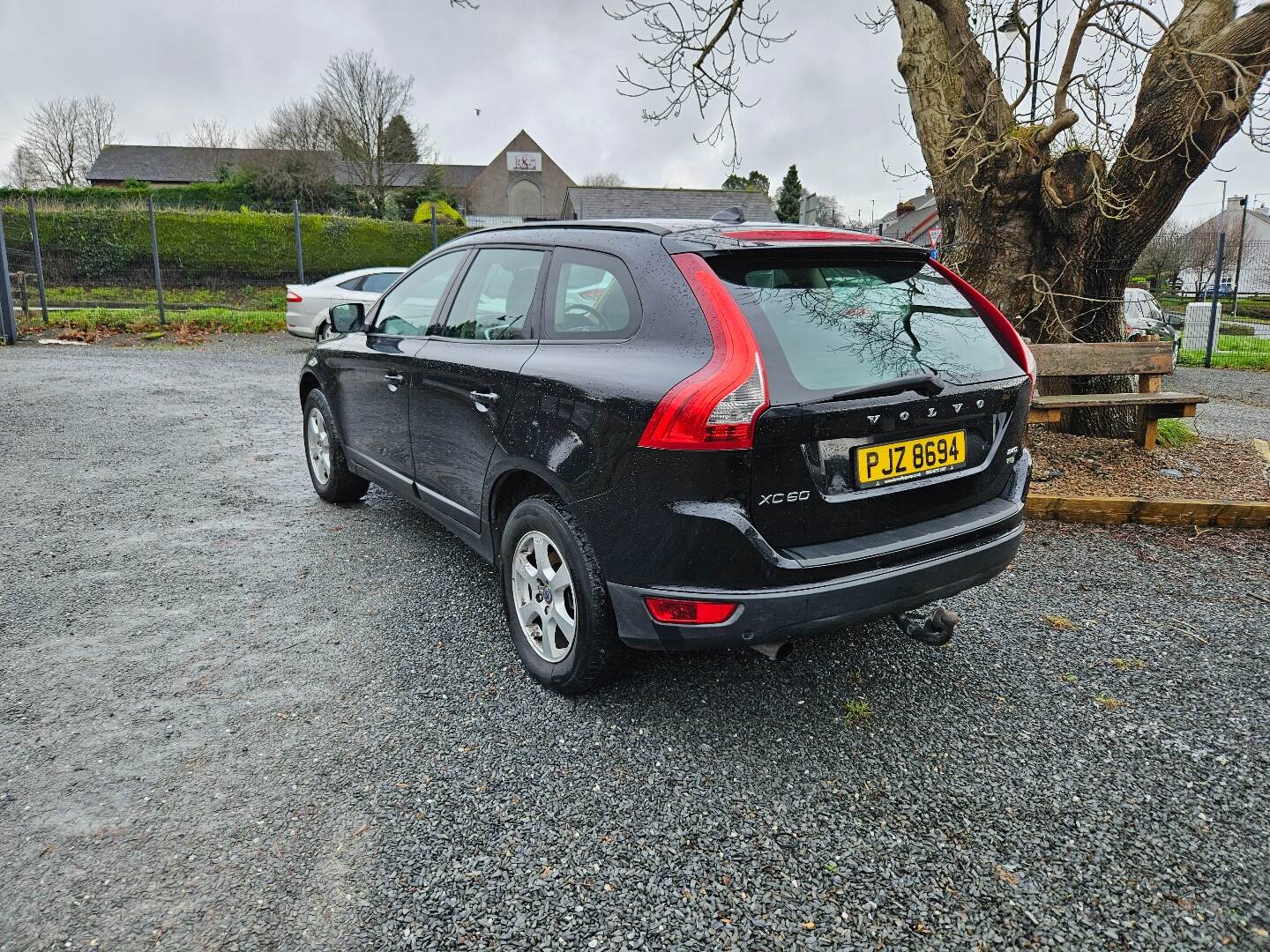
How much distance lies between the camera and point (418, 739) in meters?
2.88

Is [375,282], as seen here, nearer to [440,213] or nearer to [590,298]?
[590,298]

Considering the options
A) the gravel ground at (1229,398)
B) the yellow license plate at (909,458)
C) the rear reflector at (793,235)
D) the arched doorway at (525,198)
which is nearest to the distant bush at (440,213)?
the gravel ground at (1229,398)

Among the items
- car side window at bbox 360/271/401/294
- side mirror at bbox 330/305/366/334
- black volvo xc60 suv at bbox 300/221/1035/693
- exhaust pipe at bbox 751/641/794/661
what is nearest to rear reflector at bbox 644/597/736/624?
black volvo xc60 suv at bbox 300/221/1035/693

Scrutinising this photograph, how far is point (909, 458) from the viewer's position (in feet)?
9.23

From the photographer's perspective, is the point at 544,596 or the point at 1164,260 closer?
the point at 544,596

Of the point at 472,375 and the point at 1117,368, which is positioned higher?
the point at 472,375

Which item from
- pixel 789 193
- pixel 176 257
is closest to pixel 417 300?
pixel 176 257

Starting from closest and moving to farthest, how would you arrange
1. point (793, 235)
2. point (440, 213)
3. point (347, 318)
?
1. point (793, 235)
2. point (347, 318)
3. point (440, 213)

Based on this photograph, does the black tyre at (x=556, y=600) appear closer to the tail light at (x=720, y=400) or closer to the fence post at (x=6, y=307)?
the tail light at (x=720, y=400)

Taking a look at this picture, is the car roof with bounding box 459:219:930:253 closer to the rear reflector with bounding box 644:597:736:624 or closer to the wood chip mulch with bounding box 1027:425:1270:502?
the rear reflector with bounding box 644:597:736:624

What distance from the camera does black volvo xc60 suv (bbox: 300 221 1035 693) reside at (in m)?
2.54

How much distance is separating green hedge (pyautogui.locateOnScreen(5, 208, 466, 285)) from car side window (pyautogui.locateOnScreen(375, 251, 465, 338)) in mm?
18475

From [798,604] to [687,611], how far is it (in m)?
0.34

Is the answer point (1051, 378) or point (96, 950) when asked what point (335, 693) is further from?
point (1051, 378)
